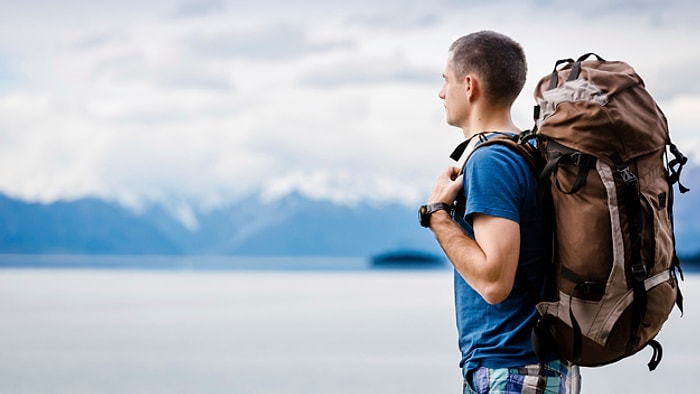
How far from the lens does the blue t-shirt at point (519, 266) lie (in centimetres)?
220

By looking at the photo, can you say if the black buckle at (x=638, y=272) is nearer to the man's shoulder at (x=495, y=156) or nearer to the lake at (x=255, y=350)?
the man's shoulder at (x=495, y=156)

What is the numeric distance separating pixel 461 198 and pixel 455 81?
284mm

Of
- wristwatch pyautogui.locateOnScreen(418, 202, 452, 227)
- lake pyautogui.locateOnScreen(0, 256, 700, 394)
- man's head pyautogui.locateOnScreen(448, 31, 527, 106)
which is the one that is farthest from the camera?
lake pyautogui.locateOnScreen(0, 256, 700, 394)

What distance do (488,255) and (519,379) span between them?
296 millimetres

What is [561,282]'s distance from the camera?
2.22 meters

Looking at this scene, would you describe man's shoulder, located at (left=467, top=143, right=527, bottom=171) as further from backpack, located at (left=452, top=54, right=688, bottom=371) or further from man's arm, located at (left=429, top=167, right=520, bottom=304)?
man's arm, located at (left=429, top=167, right=520, bottom=304)

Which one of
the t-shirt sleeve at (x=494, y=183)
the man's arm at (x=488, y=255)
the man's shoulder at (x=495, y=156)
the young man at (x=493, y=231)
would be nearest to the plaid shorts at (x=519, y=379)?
the young man at (x=493, y=231)

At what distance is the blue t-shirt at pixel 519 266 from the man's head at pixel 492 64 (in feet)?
0.68

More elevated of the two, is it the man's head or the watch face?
the man's head

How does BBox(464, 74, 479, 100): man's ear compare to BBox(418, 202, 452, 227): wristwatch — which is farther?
BBox(464, 74, 479, 100): man's ear

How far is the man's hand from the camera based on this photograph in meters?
2.29

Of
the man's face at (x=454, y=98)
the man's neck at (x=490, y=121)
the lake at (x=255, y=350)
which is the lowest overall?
the lake at (x=255, y=350)

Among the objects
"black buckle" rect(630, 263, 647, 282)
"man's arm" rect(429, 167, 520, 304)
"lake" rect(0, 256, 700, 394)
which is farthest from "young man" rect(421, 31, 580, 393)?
"lake" rect(0, 256, 700, 394)

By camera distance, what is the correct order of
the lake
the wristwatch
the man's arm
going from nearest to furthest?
the man's arm, the wristwatch, the lake
